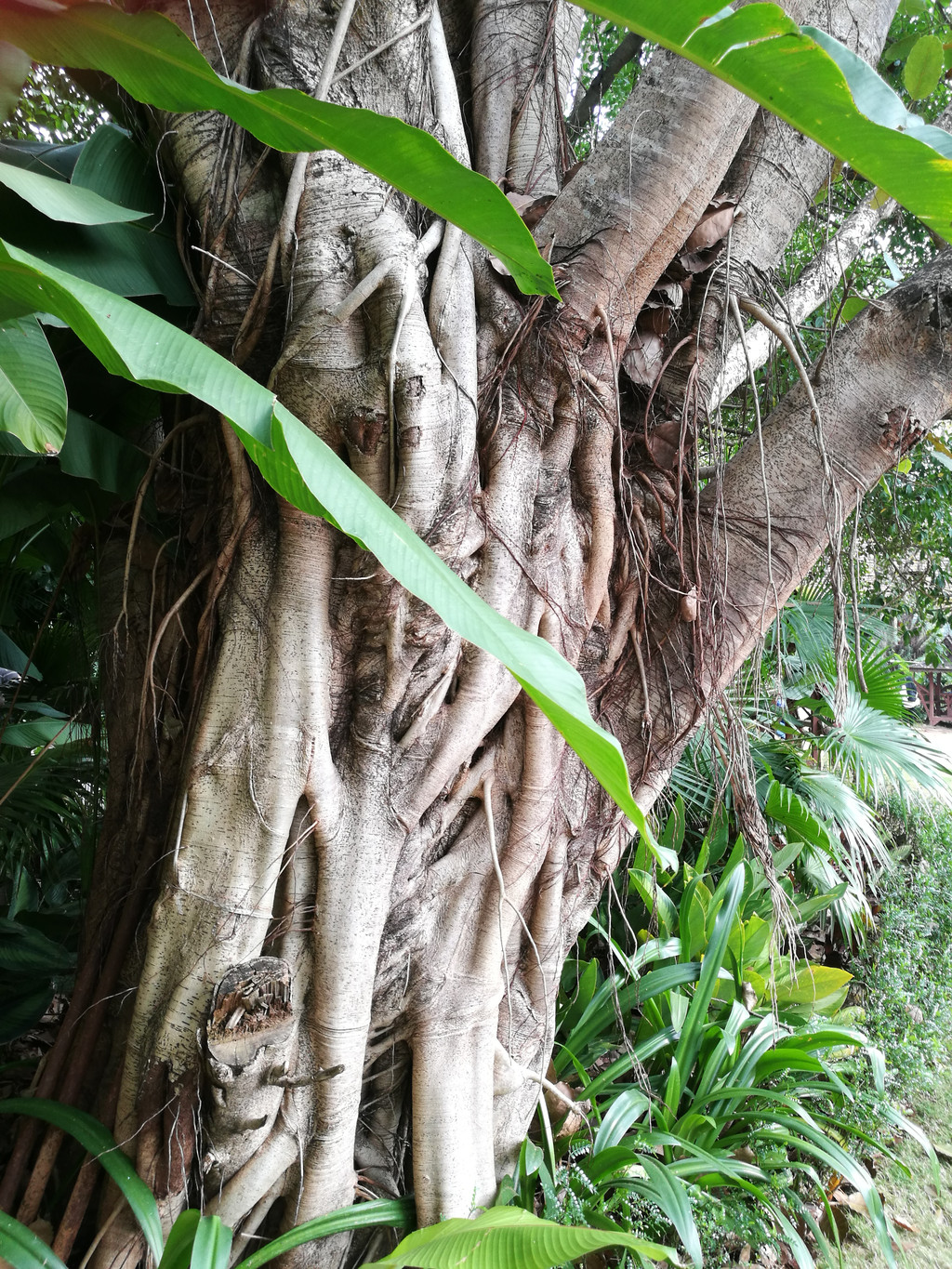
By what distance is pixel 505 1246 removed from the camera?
1.16 metres

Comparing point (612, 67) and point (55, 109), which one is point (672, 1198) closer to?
point (55, 109)

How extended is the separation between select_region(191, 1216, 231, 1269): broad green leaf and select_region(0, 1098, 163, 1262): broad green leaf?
0.06 m

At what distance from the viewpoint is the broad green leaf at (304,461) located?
0.67m

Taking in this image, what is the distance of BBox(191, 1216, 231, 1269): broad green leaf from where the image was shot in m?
1.16

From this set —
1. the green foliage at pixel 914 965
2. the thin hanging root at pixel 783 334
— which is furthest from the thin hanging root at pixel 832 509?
the green foliage at pixel 914 965

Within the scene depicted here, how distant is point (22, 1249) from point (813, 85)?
1.79m

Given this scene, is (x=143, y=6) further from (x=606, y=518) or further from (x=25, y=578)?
(x=25, y=578)

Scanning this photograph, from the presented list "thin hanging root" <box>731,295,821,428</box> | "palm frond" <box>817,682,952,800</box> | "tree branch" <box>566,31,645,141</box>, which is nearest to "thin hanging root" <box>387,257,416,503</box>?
"thin hanging root" <box>731,295,821,428</box>

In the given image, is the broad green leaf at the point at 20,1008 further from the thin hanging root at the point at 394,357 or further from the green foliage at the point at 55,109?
the green foliage at the point at 55,109

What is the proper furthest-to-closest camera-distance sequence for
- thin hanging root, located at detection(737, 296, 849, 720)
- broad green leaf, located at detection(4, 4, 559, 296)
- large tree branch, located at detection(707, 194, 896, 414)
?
large tree branch, located at detection(707, 194, 896, 414) < thin hanging root, located at detection(737, 296, 849, 720) < broad green leaf, located at detection(4, 4, 559, 296)

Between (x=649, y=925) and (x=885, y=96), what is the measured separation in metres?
2.56

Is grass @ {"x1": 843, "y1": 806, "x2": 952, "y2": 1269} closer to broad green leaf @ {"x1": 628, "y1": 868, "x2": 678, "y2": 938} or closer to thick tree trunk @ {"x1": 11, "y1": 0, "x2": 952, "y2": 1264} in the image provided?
broad green leaf @ {"x1": 628, "y1": 868, "x2": 678, "y2": 938}

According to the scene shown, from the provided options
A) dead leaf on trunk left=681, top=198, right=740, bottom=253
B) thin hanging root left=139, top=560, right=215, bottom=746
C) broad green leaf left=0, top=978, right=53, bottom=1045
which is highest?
dead leaf on trunk left=681, top=198, right=740, bottom=253

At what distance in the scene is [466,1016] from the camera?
4.79 ft
